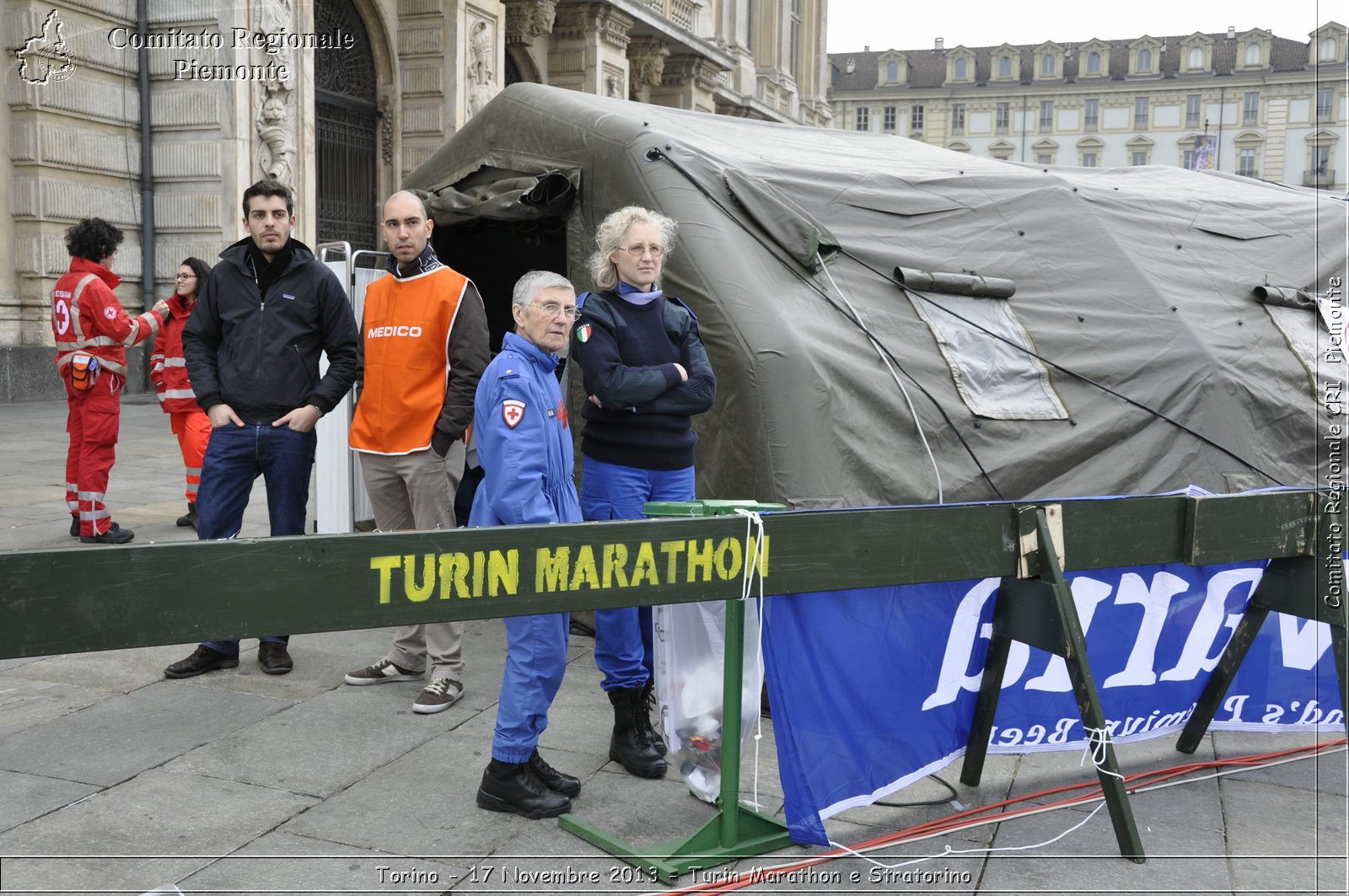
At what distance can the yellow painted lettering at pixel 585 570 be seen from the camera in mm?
2768

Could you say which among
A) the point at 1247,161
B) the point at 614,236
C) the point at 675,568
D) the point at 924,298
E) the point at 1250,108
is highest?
the point at 1250,108

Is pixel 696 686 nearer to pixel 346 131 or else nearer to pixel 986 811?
pixel 986 811

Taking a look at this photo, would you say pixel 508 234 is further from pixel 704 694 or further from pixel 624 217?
pixel 704 694

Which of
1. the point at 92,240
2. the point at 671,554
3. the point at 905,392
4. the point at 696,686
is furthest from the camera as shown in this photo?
the point at 92,240

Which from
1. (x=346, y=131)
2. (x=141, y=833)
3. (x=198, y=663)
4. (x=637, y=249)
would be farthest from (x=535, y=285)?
(x=346, y=131)

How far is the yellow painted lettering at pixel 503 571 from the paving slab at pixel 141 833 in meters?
1.31

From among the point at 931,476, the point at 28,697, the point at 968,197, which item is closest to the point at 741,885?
Answer: the point at 931,476

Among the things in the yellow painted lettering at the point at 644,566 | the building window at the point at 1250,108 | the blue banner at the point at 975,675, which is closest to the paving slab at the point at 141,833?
the yellow painted lettering at the point at 644,566

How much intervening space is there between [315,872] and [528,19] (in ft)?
61.4

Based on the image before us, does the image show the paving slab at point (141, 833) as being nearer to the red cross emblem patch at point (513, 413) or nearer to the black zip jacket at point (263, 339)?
the red cross emblem patch at point (513, 413)

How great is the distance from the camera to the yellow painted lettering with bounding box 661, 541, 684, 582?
9.55 ft

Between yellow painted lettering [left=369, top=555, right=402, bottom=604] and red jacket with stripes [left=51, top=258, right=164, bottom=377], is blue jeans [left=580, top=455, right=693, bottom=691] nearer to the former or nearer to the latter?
yellow painted lettering [left=369, top=555, right=402, bottom=604]

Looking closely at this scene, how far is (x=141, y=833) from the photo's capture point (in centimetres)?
338

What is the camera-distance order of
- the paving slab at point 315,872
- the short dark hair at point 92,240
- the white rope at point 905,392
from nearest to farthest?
1. the paving slab at point 315,872
2. the white rope at point 905,392
3. the short dark hair at point 92,240
